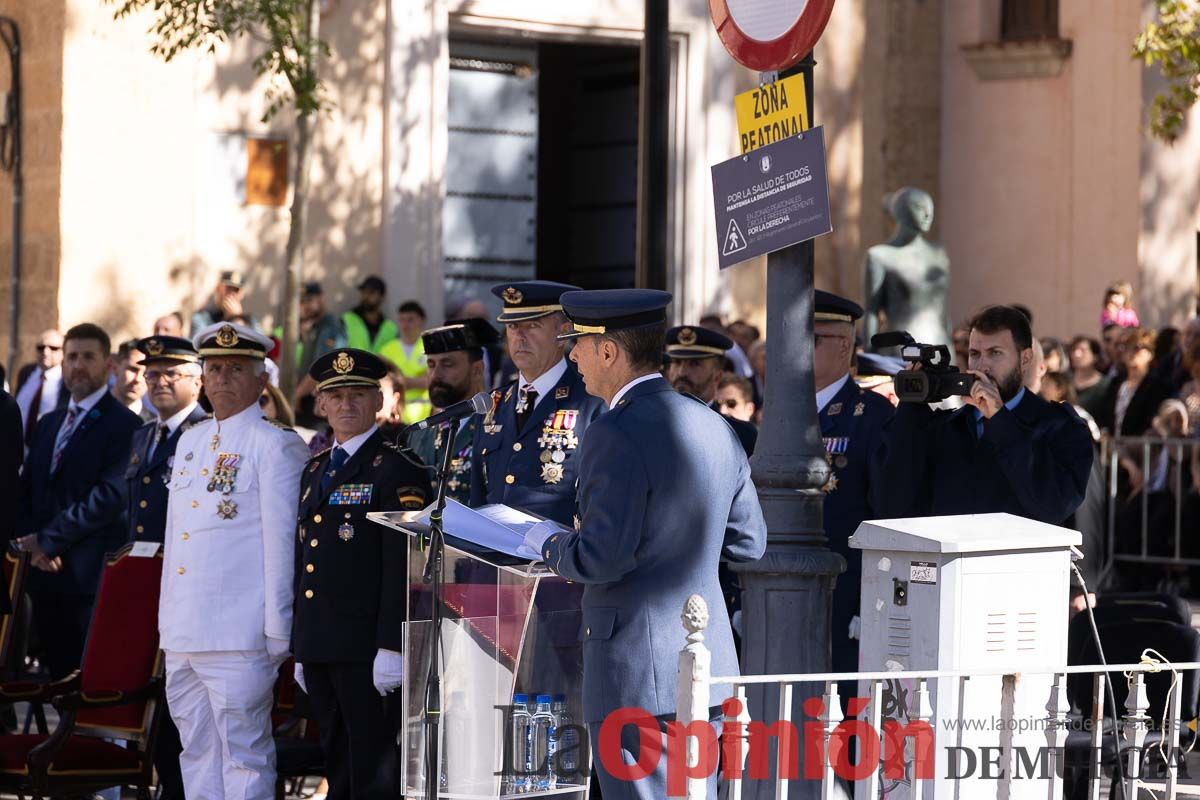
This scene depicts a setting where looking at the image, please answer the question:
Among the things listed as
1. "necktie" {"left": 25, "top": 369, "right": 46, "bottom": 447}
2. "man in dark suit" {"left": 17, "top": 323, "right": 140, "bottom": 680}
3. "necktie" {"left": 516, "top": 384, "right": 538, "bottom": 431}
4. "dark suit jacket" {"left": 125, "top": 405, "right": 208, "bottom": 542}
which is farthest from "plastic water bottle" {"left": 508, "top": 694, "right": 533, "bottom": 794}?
"necktie" {"left": 25, "top": 369, "right": 46, "bottom": 447}

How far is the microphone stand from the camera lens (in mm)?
6219

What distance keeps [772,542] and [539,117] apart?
14.4 m

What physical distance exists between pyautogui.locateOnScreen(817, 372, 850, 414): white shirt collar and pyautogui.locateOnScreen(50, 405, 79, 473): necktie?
440 centimetres

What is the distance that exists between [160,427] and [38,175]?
8.01 m

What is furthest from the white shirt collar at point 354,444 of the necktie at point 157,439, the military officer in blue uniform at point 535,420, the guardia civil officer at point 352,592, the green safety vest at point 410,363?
the green safety vest at point 410,363

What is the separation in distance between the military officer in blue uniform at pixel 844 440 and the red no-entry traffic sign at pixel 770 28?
119 centimetres

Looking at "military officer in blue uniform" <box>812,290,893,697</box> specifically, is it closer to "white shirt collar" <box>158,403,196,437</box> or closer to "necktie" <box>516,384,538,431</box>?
"necktie" <box>516,384,538,431</box>

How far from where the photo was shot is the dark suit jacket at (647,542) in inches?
234

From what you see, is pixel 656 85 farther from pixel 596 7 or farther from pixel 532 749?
pixel 596 7

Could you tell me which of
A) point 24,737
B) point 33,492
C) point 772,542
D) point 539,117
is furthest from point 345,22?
point 772,542

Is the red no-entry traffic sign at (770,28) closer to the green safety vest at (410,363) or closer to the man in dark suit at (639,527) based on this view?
the man in dark suit at (639,527)

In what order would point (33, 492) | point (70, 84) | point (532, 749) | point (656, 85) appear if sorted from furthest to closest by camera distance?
1. point (70, 84)
2. point (33, 492)
3. point (656, 85)
4. point (532, 749)

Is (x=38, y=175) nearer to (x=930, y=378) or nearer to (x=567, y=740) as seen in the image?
(x=930, y=378)

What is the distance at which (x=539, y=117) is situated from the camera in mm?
21203
